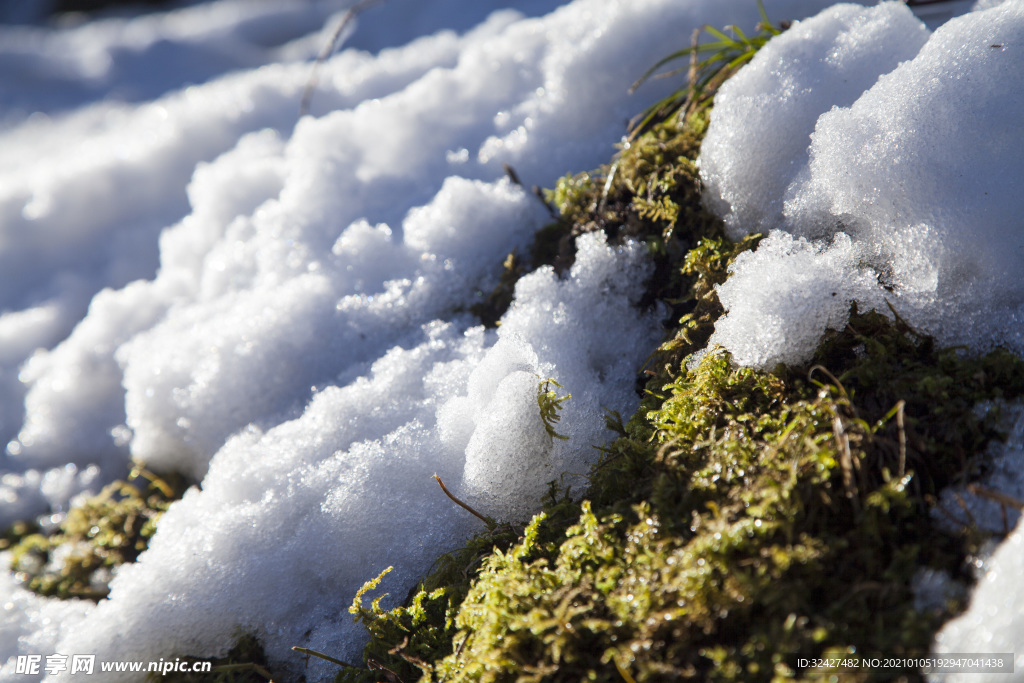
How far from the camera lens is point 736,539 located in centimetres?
124

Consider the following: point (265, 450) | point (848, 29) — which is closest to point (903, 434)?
point (848, 29)

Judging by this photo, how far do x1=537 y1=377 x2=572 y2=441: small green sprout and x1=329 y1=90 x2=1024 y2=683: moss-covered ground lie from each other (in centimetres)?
17

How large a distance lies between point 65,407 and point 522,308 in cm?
294

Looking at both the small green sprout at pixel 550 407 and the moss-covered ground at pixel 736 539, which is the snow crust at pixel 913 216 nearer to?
the moss-covered ground at pixel 736 539

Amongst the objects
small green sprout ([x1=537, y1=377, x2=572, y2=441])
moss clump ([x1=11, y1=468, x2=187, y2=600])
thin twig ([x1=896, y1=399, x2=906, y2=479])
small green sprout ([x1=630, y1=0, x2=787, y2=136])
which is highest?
small green sprout ([x1=630, y1=0, x2=787, y2=136])

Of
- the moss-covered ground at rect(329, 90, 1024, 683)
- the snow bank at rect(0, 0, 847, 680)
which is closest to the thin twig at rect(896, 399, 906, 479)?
the moss-covered ground at rect(329, 90, 1024, 683)

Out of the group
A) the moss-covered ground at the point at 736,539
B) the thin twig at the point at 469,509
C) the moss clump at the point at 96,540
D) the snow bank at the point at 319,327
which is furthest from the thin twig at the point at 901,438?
the moss clump at the point at 96,540

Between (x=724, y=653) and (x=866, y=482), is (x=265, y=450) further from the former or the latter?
(x=866, y=482)

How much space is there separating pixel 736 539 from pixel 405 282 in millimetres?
1897

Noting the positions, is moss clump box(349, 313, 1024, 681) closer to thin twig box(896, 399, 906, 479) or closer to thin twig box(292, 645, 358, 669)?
thin twig box(896, 399, 906, 479)

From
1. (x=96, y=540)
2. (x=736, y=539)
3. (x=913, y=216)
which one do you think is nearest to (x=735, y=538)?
(x=736, y=539)

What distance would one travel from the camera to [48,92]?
7879 millimetres

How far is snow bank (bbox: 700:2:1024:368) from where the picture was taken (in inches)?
61.1

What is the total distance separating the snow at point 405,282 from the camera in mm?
1646
